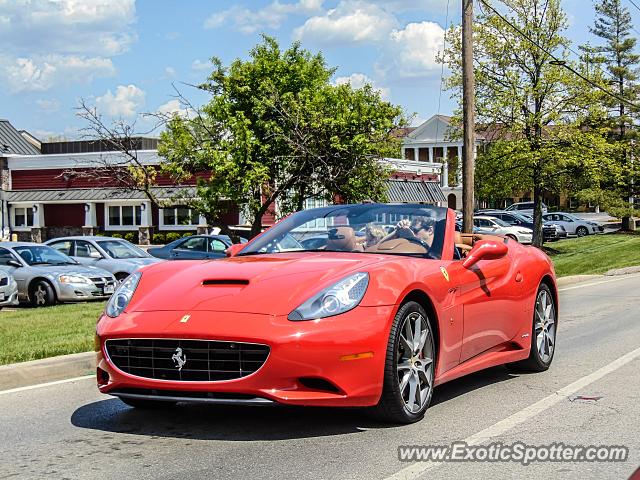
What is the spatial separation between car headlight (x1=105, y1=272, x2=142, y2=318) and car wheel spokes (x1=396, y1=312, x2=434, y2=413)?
186cm

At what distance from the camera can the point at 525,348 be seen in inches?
312

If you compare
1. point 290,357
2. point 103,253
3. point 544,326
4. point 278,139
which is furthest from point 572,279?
point 290,357

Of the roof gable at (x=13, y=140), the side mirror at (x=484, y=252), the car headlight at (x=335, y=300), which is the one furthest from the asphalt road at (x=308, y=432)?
the roof gable at (x=13, y=140)

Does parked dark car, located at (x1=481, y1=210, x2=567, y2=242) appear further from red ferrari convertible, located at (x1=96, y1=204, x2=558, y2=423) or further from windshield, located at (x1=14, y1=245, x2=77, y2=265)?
red ferrari convertible, located at (x1=96, y1=204, x2=558, y2=423)

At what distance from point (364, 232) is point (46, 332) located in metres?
6.38

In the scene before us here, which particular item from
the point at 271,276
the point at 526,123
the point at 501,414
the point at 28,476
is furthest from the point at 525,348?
the point at 526,123

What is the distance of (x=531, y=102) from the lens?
36.5 meters

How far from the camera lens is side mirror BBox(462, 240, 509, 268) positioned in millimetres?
6945

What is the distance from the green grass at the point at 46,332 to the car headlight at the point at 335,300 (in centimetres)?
444

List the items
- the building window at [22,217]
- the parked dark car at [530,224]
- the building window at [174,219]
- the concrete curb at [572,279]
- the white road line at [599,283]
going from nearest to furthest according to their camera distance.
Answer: the white road line at [599,283] → the concrete curb at [572,279] → the parked dark car at [530,224] → the building window at [174,219] → the building window at [22,217]

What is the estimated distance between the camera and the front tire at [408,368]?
5.76 meters

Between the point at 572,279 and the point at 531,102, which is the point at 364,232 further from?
the point at 531,102

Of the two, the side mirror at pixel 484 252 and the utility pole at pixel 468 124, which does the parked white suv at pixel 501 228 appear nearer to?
the utility pole at pixel 468 124

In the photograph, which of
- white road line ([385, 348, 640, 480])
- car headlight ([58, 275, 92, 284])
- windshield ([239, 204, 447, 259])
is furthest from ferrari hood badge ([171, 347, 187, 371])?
car headlight ([58, 275, 92, 284])
